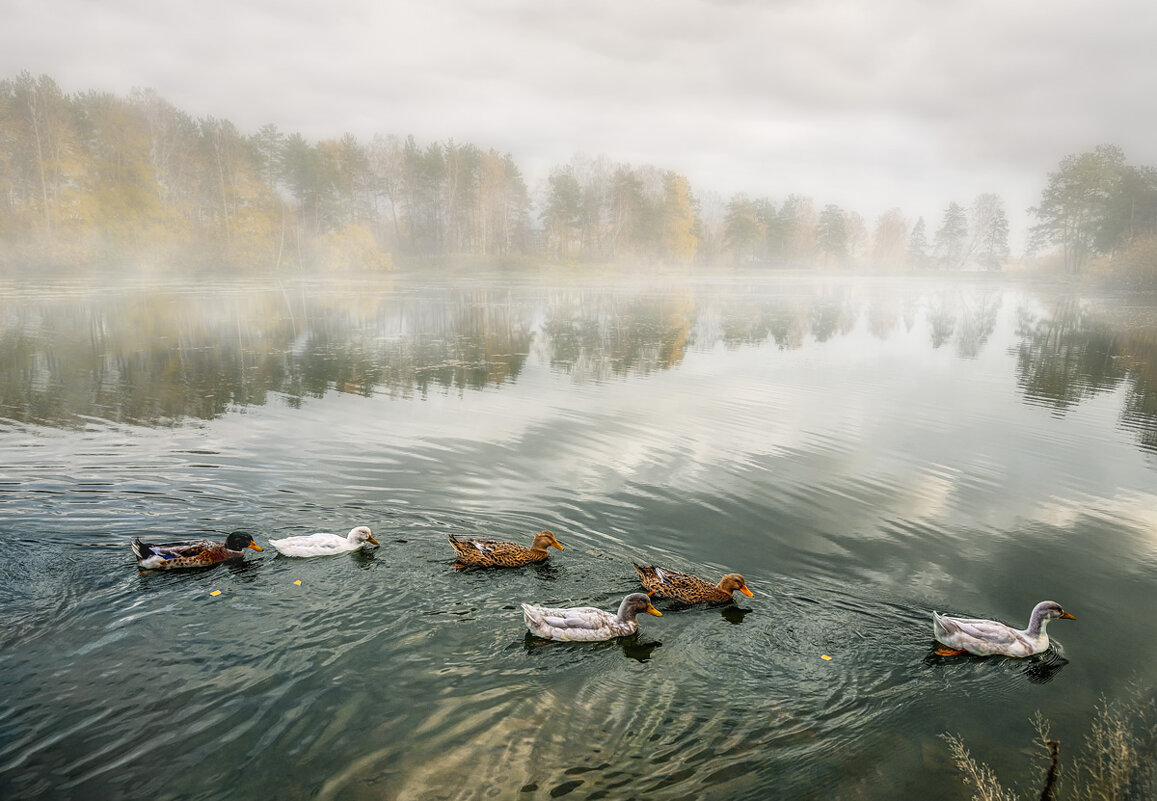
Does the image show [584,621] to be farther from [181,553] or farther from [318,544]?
[181,553]

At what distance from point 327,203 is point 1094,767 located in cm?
9910

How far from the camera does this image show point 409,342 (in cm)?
3092

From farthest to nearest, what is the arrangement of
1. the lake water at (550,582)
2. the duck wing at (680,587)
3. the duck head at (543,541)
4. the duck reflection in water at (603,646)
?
the duck head at (543,541), the duck wing at (680,587), the duck reflection in water at (603,646), the lake water at (550,582)

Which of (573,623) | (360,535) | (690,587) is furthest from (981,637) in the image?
(360,535)

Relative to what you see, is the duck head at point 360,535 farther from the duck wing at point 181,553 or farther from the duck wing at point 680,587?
the duck wing at point 680,587

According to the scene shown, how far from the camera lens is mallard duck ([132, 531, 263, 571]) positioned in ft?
26.4

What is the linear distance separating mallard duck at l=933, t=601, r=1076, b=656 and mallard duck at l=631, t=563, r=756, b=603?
2.20 metres

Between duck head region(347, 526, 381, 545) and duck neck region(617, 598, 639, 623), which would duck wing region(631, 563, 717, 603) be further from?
duck head region(347, 526, 381, 545)

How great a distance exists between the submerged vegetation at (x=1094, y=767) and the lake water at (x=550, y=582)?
15cm

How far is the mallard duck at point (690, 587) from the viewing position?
799cm

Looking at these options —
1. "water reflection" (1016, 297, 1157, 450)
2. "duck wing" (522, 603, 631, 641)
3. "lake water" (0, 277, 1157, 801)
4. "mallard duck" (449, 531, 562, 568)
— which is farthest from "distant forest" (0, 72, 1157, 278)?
"duck wing" (522, 603, 631, 641)

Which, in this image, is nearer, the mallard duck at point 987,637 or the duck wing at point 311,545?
the mallard duck at point 987,637

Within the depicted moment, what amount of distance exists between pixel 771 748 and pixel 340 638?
461 cm

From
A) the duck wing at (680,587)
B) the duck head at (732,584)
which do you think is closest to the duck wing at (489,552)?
the duck wing at (680,587)
